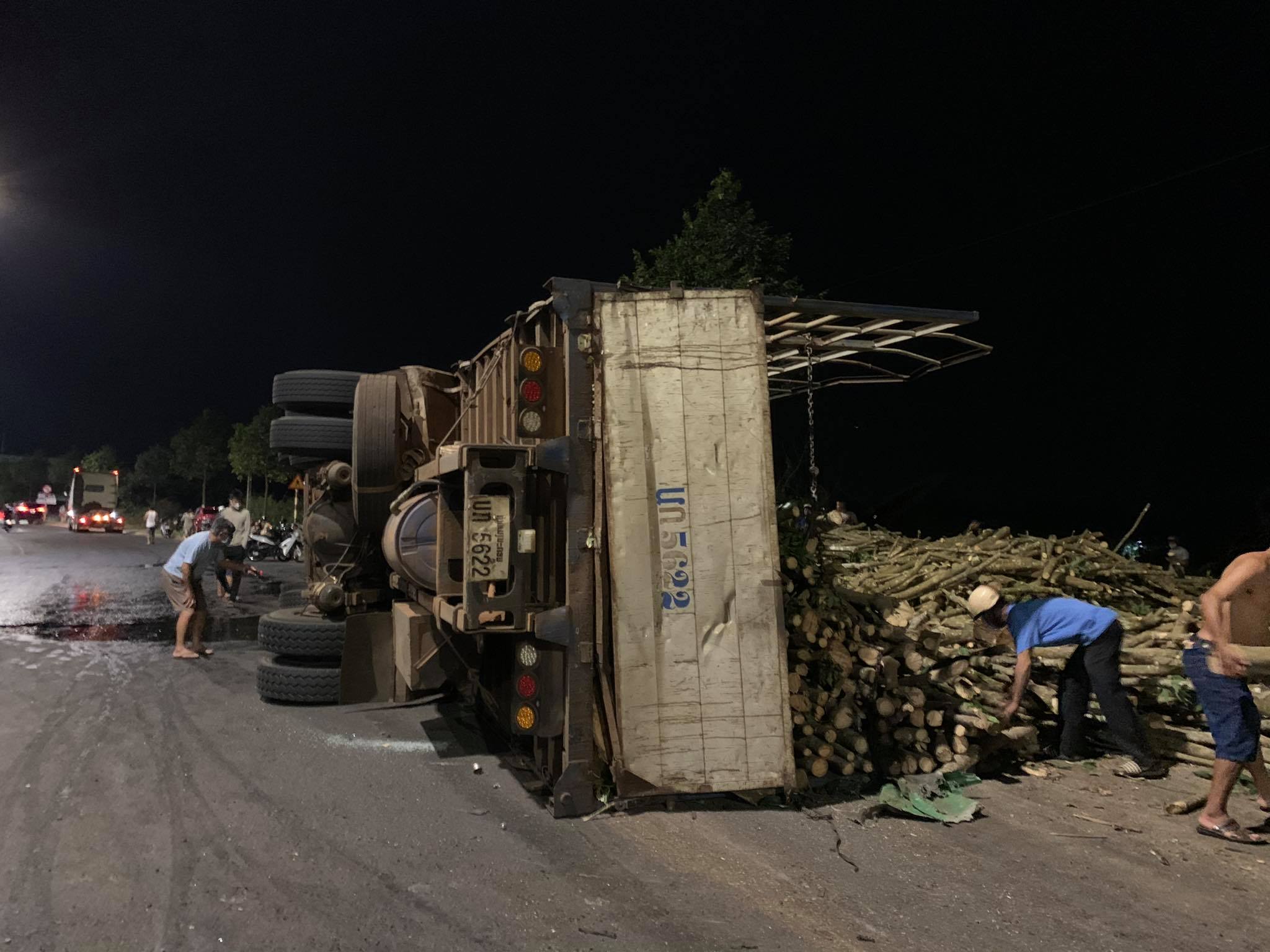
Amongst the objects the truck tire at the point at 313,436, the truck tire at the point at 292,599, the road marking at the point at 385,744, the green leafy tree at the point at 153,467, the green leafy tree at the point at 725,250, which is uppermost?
the green leafy tree at the point at 153,467

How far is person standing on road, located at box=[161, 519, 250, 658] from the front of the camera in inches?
324

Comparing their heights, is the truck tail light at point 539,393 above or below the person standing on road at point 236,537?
above

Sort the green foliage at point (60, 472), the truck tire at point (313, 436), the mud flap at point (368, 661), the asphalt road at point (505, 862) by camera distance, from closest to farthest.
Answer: the asphalt road at point (505, 862) < the mud flap at point (368, 661) < the truck tire at point (313, 436) < the green foliage at point (60, 472)

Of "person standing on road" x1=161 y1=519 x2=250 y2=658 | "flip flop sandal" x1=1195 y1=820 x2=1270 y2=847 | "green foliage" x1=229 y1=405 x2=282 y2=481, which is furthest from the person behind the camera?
"green foliage" x1=229 y1=405 x2=282 y2=481

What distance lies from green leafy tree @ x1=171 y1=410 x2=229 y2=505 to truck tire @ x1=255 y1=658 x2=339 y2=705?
48.8 meters

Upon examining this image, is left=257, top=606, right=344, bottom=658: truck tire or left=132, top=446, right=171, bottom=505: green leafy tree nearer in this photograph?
left=257, top=606, right=344, bottom=658: truck tire

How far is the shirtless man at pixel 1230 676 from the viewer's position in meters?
3.99

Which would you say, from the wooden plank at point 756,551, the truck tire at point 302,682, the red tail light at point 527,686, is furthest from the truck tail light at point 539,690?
the truck tire at point 302,682

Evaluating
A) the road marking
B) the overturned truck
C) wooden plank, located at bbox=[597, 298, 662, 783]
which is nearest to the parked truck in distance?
the road marking

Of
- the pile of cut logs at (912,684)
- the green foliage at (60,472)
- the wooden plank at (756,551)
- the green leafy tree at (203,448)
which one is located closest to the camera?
the wooden plank at (756,551)

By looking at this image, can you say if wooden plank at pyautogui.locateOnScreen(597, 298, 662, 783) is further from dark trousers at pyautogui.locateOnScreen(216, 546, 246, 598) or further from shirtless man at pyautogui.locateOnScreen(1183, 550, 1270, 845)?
dark trousers at pyautogui.locateOnScreen(216, 546, 246, 598)

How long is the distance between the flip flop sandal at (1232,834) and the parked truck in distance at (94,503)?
4538cm

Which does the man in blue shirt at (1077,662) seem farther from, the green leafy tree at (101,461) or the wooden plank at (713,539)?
the green leafy tree at (101,461)

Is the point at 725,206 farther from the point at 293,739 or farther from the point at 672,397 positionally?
the point at 293,739
